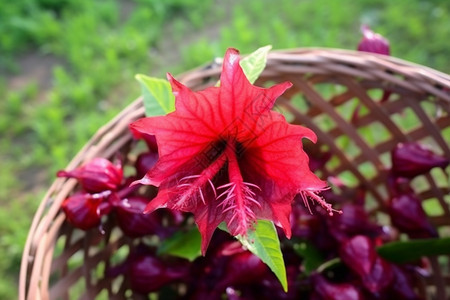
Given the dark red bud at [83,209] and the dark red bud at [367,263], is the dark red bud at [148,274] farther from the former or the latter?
the dark red bud at [367,263]

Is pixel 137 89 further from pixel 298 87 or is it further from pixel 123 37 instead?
pixel 298 87

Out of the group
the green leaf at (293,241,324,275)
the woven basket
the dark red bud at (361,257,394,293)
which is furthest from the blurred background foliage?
the dark red bud at (361,257,394,293)

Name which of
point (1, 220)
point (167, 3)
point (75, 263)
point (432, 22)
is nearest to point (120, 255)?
point (75, 263)

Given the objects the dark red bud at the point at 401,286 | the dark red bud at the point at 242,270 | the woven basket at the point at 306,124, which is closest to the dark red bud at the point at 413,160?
the woven basket at the point at 306,124

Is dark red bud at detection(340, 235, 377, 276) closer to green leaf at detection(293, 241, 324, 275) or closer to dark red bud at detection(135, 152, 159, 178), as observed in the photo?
green leaf at detection(293, 241, 324, 275)

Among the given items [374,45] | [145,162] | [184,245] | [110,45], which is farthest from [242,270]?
[110,45]

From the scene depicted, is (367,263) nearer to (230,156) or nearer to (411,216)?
(411,216)
